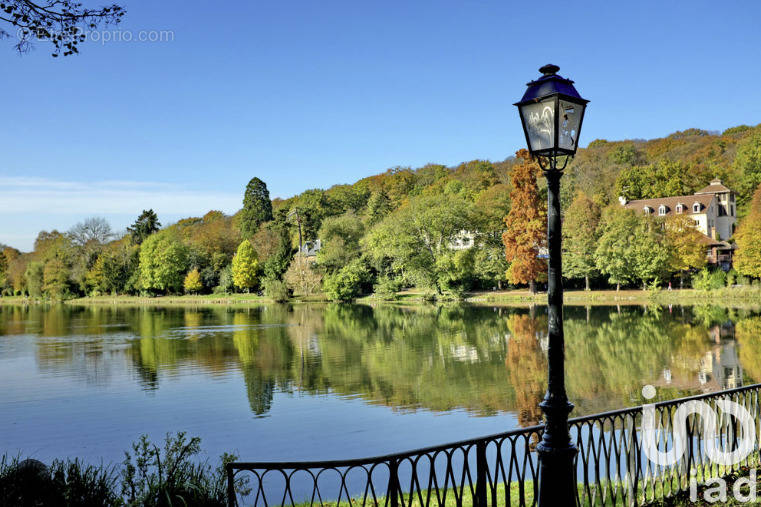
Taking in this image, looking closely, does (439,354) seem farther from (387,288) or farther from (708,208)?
(708,208)

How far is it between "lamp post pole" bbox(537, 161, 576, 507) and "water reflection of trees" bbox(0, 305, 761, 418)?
27.8ft

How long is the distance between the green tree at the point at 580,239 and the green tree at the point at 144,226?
6580 centimetres

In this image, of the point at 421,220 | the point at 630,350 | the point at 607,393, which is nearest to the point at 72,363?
the point at 607,393

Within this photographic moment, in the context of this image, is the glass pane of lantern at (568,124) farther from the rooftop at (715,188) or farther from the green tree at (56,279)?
the green tree at (56,279)

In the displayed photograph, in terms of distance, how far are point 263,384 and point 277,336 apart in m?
12.8

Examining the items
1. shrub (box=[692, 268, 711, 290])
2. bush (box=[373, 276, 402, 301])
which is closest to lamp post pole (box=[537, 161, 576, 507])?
shrub (box=[692, 268, 711, 290])

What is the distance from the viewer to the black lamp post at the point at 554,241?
15.6 feet

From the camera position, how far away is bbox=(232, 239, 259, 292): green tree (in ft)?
228

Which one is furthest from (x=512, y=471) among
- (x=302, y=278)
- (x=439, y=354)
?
(x=302, y=278)

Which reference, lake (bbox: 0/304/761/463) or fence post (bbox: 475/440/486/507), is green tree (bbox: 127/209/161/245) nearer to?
lake (bbox: 0/304/761/463)

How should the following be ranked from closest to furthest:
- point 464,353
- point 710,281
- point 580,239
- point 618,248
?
point 464,353 → point 710,281 → point 618,248 → point 580,239

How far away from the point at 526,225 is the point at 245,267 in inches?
1362

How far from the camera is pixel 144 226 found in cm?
9238

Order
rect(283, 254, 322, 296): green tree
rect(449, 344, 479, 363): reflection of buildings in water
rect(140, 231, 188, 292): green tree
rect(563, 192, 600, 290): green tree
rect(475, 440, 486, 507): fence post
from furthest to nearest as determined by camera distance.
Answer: rect(140, 231, 188, 292): green tree, rect(283, 254, 322, 296): green tree, rect(563, 192, 600, 290): green tree, rect(449, 344, 479, 363): reflection of buildings in water, rect(475, 440, 486, 507): fence post
